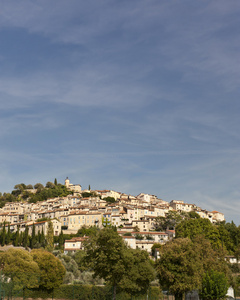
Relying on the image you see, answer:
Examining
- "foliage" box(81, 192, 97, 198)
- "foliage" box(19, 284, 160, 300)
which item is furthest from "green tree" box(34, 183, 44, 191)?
"foliage" box(19, 284, 160, 300)

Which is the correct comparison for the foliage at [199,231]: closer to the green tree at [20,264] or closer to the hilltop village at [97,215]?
the hilltop village at [97,215]

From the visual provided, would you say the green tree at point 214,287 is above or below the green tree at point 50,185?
below

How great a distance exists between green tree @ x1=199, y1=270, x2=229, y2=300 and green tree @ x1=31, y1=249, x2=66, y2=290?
1774 centimetres

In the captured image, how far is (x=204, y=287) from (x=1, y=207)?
142508mm

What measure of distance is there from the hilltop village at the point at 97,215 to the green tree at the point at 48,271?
44134 mm

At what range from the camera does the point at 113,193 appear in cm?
17362

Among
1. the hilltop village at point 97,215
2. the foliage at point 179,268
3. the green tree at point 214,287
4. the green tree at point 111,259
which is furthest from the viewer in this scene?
the hilltop village at point 97,215

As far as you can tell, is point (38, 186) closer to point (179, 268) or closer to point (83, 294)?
point (83, 294)

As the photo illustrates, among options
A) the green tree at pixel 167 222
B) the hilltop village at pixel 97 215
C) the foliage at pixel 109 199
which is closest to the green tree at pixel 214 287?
the hilltop village at pixel 97 215

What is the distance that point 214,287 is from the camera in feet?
133

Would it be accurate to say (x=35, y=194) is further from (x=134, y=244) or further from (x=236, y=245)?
(x=236, y=245)

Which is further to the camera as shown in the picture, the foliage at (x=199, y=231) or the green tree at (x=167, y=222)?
the green tree at (x=167, y=222)

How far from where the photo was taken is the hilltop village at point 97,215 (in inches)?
4437

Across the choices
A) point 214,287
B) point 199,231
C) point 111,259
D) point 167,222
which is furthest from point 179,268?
point 167,222
